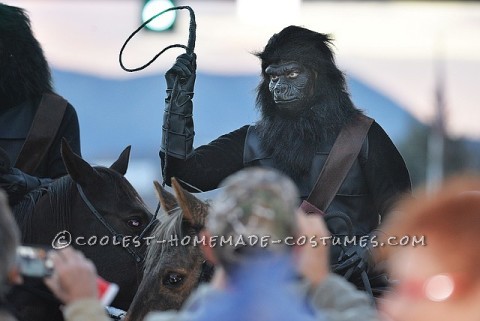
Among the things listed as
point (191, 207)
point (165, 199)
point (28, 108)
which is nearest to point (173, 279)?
point (191, 207)

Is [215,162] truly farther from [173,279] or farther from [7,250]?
[7,250]

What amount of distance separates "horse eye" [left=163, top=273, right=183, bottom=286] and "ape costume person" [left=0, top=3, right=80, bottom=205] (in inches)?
64.3

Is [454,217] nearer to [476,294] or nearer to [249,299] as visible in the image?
[476,294]

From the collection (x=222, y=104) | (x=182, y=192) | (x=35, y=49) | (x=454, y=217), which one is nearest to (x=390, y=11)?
(x=222, y=104)

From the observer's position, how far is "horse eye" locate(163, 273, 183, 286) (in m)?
5.13

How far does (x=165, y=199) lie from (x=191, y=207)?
0.44 meters

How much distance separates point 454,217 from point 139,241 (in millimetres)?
3132

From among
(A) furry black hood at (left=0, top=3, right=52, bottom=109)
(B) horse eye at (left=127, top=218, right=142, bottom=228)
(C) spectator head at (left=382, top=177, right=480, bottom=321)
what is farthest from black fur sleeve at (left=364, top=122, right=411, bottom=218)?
(C) spectator head at (left=382, top=177, right=480, bottom=321)

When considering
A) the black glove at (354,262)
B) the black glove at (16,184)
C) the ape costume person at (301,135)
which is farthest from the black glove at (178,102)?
the black glove at (354,262)

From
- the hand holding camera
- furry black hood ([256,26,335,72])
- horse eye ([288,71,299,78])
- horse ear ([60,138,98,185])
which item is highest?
the hand holding camera

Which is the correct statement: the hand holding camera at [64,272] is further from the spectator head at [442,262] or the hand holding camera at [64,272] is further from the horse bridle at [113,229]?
the horse bridle at [113,229]

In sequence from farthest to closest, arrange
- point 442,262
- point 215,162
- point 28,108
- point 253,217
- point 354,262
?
1. point 28,108
2. point 215,162
3. point 354,262
4. point 442,262
5. point 253,217

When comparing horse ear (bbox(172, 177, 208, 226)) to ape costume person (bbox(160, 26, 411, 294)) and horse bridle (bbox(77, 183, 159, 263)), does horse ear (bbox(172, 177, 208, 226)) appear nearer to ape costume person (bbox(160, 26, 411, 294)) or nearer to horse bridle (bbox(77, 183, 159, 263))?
horse bridle (bbox(77, 183, 159, 263))

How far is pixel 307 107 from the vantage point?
6.31 meters
